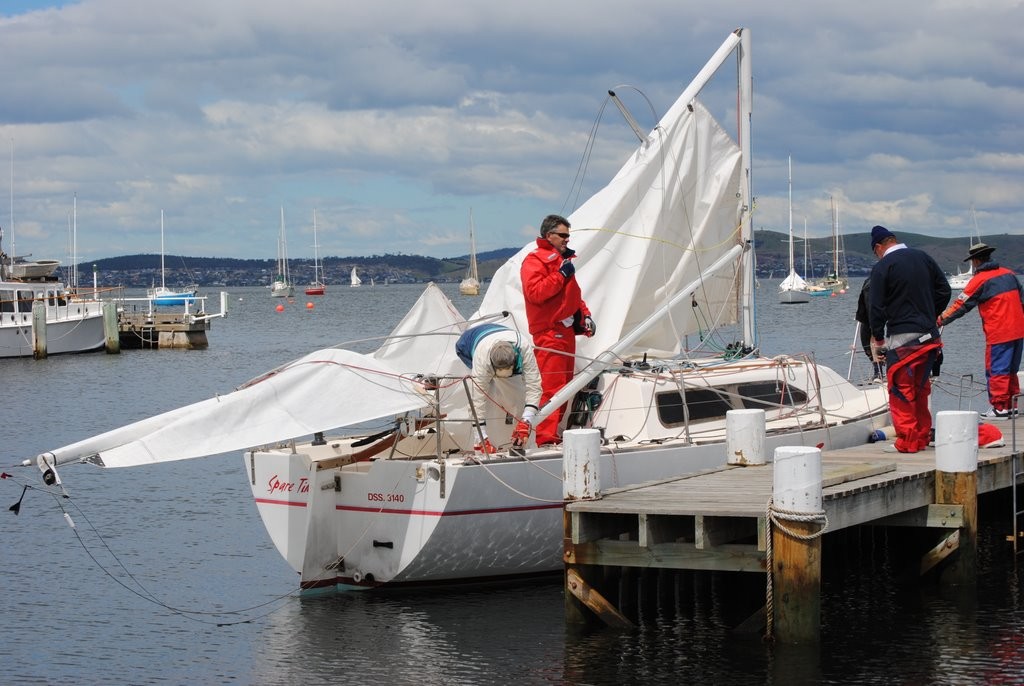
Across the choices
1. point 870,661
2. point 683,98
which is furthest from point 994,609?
point 683,98

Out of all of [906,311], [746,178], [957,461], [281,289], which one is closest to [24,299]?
[746,178]

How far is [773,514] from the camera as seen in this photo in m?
11.0

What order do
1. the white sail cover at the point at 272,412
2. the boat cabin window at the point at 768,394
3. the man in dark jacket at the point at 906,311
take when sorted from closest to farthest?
the white sail cover at the point at 272,412 → the man in dark jacket at the point at 906,311 → the boat cabin window at the point at 768,394

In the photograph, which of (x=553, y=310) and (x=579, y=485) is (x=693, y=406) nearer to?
(x=553, y=310)

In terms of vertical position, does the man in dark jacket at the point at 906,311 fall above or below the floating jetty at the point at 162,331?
below

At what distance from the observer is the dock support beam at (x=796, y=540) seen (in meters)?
10.9

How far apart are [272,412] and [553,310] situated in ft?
10.9

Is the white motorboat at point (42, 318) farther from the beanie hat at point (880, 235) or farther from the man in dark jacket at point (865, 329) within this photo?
the beanie hat at point (880, 235)

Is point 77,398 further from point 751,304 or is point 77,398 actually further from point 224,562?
point 751,304

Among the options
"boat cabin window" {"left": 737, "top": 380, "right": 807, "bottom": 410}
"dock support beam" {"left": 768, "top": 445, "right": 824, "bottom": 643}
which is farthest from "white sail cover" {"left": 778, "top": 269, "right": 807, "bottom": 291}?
"dock support beam" {"left": 768, "top": 445, "right": 824, "bottom": 643}

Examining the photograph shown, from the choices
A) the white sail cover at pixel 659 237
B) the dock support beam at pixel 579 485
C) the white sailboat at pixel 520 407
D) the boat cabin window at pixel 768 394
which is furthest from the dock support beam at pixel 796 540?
the white sail cover at pixel 659 237

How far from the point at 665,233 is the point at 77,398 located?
29.0 metres

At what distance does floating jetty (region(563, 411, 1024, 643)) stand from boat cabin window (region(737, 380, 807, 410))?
5.90ft

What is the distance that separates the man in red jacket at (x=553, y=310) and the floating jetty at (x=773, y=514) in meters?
1.82
